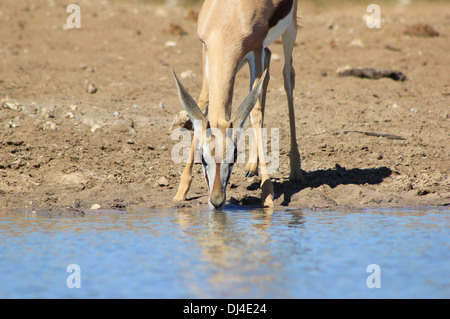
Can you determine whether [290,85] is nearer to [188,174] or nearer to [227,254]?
[188,174]

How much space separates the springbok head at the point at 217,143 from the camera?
6.36m

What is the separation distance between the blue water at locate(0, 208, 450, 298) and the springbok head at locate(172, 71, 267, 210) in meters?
0.35

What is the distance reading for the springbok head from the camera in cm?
636

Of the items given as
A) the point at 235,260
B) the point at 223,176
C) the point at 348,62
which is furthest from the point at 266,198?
the point at 348,62

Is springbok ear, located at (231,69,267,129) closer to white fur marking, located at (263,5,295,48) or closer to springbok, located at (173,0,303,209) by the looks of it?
springbok, located at (173,0,303,209)

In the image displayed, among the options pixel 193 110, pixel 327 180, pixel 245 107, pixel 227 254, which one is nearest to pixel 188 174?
pixel 193 110

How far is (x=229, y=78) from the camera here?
22.6ft

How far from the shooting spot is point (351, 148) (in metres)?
9.29

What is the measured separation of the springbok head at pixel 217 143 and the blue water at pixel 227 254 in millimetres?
353

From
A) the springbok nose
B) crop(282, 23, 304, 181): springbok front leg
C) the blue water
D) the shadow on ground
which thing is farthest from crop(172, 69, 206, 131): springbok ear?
crop(282, 23, 304, 181): springbok front leg

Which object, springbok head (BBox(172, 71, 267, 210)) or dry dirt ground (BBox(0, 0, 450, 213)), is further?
dry dirt ground (BBox(0, 0, 450, 213))

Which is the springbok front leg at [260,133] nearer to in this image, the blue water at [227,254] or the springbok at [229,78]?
the springbok at [229,78]

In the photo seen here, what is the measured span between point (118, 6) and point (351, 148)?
1040 centimetres

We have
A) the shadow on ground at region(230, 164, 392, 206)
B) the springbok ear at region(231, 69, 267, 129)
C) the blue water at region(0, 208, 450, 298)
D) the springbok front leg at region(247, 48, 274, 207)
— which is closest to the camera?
the blue water at region(0, 208, 450, 298)
